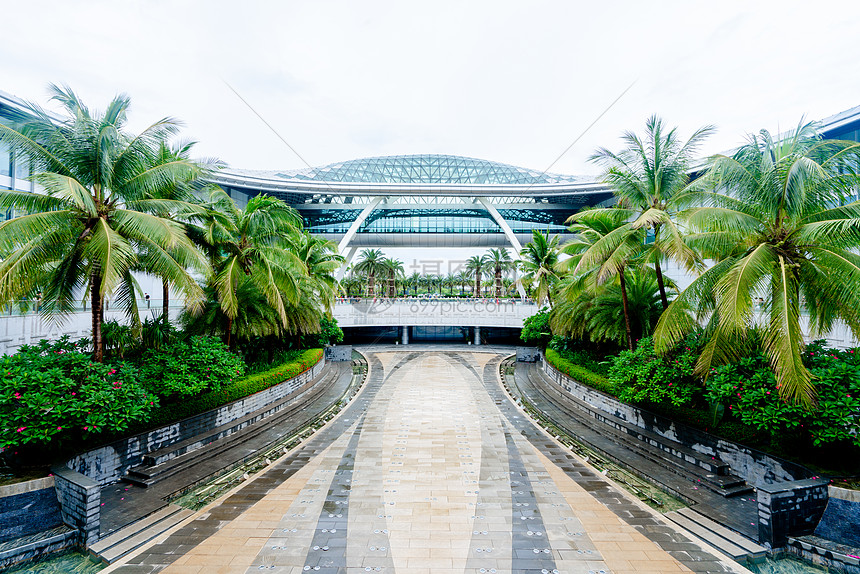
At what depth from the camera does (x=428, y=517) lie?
8484 mm

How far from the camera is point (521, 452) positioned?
1212 cm

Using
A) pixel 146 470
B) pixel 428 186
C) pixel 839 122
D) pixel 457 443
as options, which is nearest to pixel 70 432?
pixel 146 470

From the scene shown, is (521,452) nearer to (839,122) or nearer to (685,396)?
(685,396)

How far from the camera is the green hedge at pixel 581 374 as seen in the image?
15.1 m

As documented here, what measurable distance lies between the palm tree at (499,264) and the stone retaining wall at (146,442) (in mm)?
36494

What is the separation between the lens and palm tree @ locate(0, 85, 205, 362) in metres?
8.79

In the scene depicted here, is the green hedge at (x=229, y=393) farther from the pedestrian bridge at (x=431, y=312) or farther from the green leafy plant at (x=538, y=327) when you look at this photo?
the pedestrian bridge at (x=431, y=312)

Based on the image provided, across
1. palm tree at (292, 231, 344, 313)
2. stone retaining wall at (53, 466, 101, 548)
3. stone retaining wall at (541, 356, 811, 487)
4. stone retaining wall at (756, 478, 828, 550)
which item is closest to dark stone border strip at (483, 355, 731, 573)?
stone retaining wall at (756, 478, 828, 550)

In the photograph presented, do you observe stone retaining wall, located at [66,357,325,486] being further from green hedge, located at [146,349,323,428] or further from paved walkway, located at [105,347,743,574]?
paved walkway, located at [105,347,743,574]

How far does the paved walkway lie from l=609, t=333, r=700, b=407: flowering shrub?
2.75m

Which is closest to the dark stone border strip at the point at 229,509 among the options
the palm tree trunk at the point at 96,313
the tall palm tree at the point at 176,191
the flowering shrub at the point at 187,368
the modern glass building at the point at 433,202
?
the flowering shrub at the point at 187,368

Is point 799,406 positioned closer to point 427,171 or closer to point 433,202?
point 433,202

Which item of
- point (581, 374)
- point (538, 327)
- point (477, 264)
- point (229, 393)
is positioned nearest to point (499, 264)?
point (477, 264)

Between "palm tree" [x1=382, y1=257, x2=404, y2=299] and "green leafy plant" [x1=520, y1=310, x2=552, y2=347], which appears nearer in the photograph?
"green leafy plant" [x1=520, y1=310, x2=552, y2=347]
